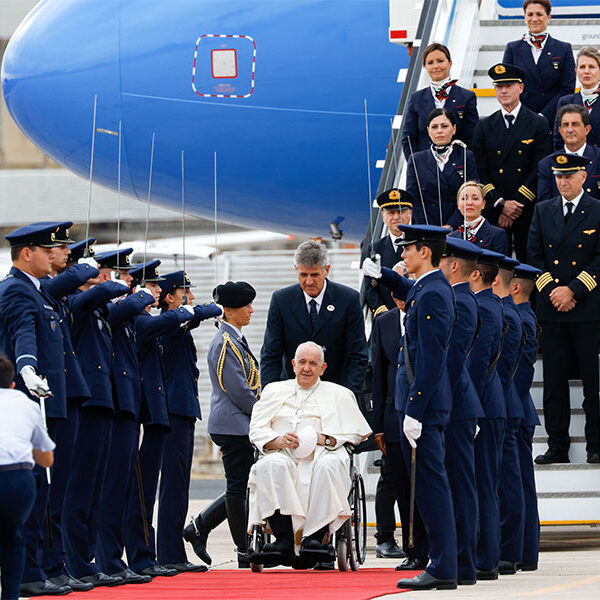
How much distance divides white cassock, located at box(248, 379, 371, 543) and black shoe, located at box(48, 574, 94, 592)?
3.82 feet

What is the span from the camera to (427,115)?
953 centimetres

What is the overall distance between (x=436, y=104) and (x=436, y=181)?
667 millimetres

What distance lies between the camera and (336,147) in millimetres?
12008

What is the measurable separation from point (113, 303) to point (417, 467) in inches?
69.5

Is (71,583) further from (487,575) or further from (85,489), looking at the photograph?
(487,575)

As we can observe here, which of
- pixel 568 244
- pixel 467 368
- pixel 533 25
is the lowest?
pixel 467 368

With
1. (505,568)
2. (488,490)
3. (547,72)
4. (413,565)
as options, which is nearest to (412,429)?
(488,490)

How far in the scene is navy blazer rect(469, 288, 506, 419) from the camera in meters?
6.95

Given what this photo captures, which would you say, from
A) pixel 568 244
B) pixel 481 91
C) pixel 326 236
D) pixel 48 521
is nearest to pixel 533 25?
pixel 481 91

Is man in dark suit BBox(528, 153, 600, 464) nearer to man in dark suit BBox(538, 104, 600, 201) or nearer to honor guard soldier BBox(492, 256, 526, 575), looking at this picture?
man in dark suit BBox(538, 104, 600, 201)

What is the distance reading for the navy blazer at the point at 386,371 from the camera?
820 cm

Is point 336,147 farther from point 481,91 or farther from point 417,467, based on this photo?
point 417,467

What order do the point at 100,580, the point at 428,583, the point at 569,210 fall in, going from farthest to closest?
the point at 569,210
the point at 100,580
the point at 428,583

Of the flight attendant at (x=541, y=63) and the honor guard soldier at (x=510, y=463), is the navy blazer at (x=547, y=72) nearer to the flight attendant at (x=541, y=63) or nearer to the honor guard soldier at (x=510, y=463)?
the flight attendant at (x=541, y=63)
